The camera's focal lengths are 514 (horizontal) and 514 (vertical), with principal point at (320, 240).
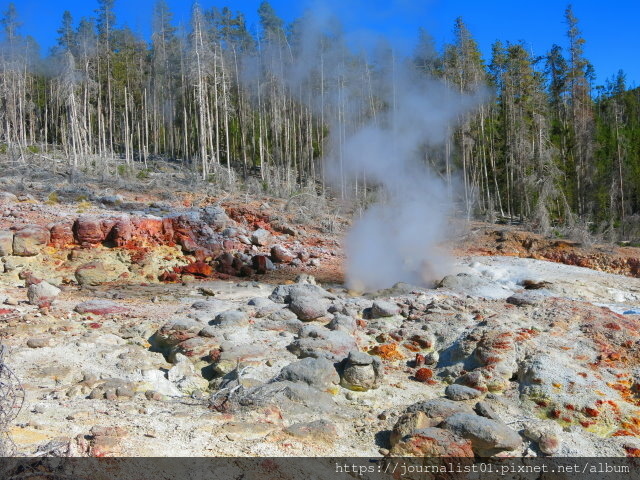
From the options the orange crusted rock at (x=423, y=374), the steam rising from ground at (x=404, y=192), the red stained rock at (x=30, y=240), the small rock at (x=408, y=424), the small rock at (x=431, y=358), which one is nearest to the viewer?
the small rock at (x=408, y=424)

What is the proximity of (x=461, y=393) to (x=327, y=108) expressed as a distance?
22264mm

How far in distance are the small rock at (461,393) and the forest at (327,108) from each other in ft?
37.6

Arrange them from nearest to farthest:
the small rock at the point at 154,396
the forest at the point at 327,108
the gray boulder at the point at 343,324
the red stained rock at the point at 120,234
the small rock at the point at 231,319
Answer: the small rock at the point at 154,396 < the small rock at the point at 231,319 < the gray boulder at the point at 343,324 < the red stained rock at the point at 120,234 < the forest at the point at 327,108

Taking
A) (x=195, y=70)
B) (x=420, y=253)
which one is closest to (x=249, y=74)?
(x=195, y=70)

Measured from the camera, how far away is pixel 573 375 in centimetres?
483

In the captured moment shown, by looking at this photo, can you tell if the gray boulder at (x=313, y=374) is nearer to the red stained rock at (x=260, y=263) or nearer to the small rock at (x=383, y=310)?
the small rock at (x=383, y=310)

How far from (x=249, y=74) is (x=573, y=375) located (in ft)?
86.1

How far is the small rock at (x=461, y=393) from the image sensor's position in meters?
4.58

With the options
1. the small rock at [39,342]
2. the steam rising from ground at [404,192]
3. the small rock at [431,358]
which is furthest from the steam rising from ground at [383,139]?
the small rock at [39,342]

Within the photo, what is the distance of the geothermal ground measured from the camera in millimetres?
3615

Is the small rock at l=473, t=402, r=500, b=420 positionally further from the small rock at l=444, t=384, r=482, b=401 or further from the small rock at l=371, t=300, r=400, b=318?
the small rock at l=371, t=300, r=400, b=318

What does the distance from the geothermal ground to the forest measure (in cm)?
720

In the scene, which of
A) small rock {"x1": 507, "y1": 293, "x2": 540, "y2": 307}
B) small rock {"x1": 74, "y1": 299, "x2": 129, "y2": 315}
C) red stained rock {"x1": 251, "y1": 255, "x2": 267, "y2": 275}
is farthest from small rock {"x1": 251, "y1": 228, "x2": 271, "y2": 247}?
small rock {"x1": 507, "y1": 293, "x2": 540, "y2": 307}

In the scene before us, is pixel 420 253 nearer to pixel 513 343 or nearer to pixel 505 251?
pixel 505 251
